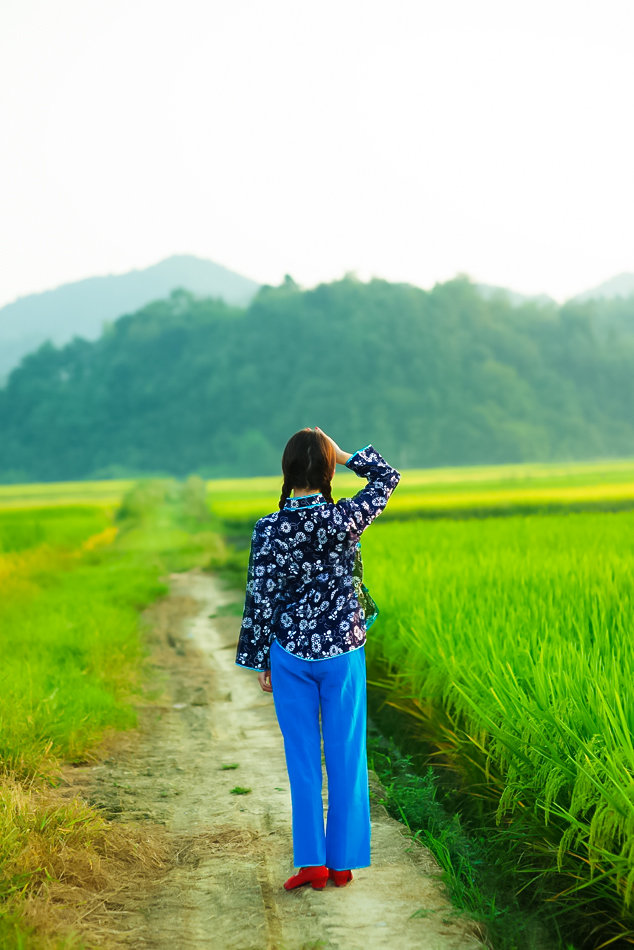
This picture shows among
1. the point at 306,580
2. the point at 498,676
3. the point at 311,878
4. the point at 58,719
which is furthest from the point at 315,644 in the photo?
the point at 58,719

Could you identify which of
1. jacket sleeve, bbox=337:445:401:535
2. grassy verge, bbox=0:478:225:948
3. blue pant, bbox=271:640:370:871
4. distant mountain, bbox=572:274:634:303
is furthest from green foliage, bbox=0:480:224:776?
distant mountain, bbox=572:274:634:303

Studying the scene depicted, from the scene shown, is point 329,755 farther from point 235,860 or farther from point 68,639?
point 68,639

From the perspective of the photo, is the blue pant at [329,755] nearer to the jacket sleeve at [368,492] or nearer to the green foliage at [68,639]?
the jacket sleeve at [368,492]

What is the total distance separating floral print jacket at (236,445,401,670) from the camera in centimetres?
277

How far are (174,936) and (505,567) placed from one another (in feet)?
17.0

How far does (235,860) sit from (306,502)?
54.4 inches

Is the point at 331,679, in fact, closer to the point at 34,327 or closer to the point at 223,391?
the point at 223,391

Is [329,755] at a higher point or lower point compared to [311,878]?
higher

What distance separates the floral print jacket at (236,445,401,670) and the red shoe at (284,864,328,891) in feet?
2.23

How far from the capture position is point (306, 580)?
2.83m

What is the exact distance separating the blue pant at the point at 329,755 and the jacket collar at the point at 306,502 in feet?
1.58

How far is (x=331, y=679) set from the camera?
2.75 metres

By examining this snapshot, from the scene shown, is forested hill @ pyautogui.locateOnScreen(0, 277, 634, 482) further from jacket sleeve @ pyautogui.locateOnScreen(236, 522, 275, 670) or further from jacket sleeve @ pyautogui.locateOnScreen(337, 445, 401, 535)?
jacket sleeve @ pyautogui.locateOnScreen(236, 522, 275, 670)

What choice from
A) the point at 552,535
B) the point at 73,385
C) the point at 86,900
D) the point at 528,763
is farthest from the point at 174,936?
the point at 73,385
